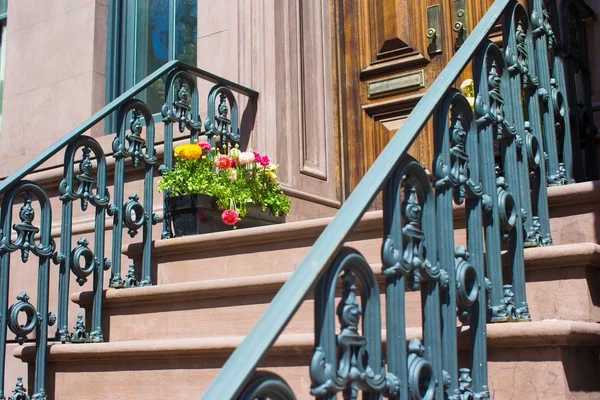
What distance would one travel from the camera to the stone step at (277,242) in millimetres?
3213

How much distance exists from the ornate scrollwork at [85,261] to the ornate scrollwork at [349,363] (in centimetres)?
228

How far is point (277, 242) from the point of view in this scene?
13.1 feet

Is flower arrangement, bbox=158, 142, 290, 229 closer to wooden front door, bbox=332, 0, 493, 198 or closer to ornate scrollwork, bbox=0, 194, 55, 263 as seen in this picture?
ornate scrollwork, bbox=0, 194, 55, 263

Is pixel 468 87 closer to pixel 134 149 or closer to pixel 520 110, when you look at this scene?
pixel 520 110

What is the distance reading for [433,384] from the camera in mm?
2350

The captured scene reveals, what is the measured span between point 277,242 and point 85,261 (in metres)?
0.98

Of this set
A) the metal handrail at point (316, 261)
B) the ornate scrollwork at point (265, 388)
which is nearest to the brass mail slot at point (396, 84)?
the metal handrail at point (316, 261)

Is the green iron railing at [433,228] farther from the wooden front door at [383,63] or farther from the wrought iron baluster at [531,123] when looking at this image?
the wooden front door at [383,63]

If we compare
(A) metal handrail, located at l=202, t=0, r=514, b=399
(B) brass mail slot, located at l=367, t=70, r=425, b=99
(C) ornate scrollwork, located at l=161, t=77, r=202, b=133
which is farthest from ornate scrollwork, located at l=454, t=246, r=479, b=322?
(B) brass mail slot, located at l=367, t=70, r=425, b=99

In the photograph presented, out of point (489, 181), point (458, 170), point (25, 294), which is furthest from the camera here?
point (25, 294)

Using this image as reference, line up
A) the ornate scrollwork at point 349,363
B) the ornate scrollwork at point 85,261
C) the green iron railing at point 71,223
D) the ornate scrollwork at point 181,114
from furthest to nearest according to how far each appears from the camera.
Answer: the ornate scrollwork at point 181,114, the ornate scrollwork at point 85,261, the green iron railing at point 71,223, the ornate scrollwork at point 349,363

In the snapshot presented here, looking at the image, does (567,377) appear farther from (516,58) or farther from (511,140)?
(516,58)

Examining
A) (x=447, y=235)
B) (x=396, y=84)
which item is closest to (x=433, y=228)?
(x=447, y=235)

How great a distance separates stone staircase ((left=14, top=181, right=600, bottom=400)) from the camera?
2.66m
